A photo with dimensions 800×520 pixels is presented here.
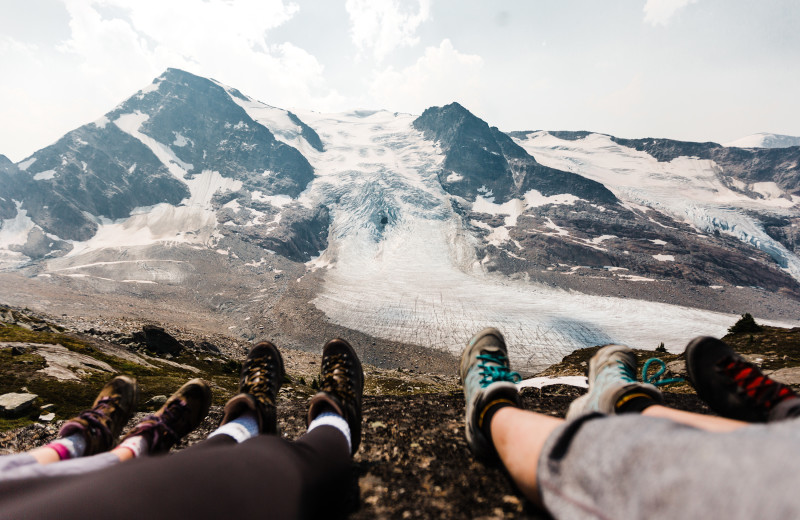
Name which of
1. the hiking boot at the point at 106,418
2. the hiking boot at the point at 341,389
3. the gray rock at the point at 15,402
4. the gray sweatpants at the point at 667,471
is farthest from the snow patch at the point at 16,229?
the gray sweatpants at the point at 667,471

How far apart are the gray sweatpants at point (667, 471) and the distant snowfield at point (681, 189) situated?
520ft

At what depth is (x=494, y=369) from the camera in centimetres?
398

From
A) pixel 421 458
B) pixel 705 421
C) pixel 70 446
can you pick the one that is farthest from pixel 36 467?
pixel 705 421

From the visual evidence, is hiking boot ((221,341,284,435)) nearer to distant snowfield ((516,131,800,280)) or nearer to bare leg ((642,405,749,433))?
bare leg ((642,405,749,433))

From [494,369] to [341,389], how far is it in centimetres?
196

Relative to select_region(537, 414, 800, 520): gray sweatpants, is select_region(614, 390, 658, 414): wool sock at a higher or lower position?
A: lower

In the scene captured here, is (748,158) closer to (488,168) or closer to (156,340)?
(488,168)

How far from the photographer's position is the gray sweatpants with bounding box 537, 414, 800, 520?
1022 millimetres

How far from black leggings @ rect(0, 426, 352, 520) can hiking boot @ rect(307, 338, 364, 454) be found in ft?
3.67

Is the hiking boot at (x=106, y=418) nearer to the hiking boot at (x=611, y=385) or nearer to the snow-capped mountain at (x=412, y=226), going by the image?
the hiking boot at (x=611, y=385)

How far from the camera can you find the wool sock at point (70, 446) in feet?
9.42

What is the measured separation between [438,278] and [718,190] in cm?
15510

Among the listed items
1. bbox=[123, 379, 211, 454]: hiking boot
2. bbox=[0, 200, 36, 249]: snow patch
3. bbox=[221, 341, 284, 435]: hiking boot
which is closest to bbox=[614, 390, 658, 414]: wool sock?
bbox=[221, 341, 284, 435]: hiking boot

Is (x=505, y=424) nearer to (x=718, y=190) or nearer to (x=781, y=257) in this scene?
(x=781, y=257)
